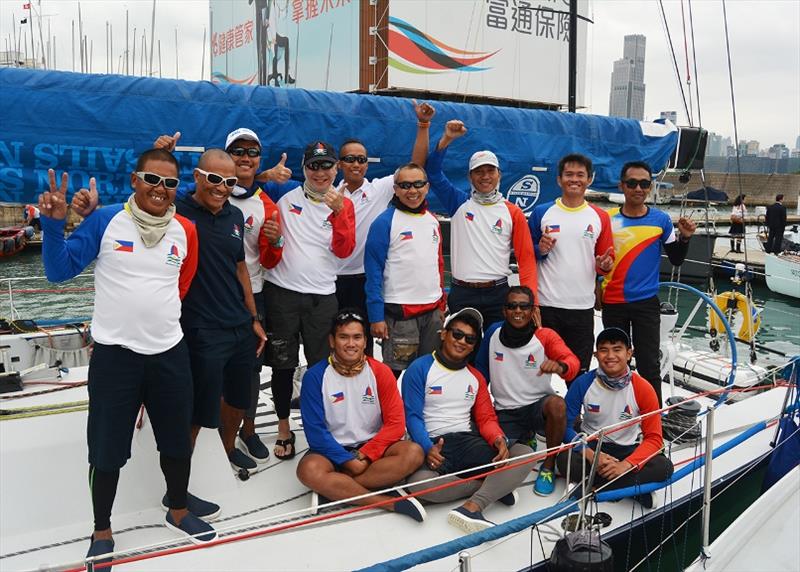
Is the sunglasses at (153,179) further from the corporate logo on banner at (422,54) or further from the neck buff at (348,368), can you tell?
the corporate logo on banner at (422,54)

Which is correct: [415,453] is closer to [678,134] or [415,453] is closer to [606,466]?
[606,466]

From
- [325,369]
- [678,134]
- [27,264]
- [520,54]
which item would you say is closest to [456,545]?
[325,369]

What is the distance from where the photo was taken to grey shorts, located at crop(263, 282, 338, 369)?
354 cm

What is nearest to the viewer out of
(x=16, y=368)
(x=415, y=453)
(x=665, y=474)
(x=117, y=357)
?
(x=117, y=357)


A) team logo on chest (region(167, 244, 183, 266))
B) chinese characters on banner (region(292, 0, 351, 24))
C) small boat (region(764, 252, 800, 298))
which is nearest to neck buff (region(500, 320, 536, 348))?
team logo on chest (region(167, 244, 183, 266))

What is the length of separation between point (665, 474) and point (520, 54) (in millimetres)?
19571

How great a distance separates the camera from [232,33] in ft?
84.1

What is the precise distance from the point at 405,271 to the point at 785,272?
1643 cm

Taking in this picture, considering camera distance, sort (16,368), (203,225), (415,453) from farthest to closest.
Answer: (16,368) < (415,453) < (203,225)

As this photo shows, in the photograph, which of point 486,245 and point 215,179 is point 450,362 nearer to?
point 486,245

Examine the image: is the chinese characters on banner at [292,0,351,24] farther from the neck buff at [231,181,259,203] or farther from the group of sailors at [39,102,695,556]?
the neck buff at [231,181,259,203]

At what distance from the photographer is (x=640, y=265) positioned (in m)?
4.08

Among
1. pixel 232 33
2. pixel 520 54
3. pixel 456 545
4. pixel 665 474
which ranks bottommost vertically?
pixel 665 474

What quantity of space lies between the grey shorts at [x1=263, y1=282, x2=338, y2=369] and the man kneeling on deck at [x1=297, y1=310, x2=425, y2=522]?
0.25 m
